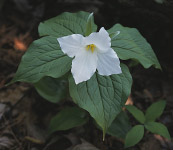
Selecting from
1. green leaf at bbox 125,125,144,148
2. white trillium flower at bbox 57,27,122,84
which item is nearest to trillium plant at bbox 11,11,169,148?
white trillium flower at bbox 57,27,122,84

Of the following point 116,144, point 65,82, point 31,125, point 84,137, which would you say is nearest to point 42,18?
point 65,82

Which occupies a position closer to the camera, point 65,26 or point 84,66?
point 84,66

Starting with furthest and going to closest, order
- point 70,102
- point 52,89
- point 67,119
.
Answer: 1. point 70,102
2. point 52,89
3. point 67,119

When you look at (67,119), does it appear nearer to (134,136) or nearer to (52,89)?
(52,89)

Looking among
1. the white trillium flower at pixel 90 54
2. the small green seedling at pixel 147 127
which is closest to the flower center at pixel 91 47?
the white trillium flower at pixel 90 54

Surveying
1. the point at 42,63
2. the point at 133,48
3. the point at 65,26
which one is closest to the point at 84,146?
the point at 42,63

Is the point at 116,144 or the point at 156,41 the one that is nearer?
the point at 116,144

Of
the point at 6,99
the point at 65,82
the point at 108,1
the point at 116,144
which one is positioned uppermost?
the point at 108,1

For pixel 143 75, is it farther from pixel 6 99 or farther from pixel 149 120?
pixel 6 99

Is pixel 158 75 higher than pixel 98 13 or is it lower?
lower
